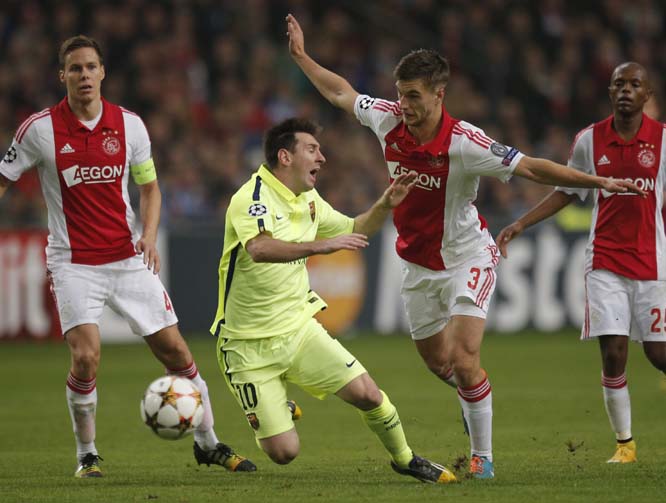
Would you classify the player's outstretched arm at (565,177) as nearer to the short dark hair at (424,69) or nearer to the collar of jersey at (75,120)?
the short dark hair at (424,69)

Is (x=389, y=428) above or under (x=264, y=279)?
under

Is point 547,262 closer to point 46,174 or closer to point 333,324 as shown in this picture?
A: point 333,324

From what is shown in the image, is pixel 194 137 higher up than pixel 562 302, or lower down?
higher up

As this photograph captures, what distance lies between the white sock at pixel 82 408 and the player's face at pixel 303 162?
1.83 metres

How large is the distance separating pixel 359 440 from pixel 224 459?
185 cm

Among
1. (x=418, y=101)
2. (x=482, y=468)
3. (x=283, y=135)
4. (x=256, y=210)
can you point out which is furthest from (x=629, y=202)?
(x=256, y=210)

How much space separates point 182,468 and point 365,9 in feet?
49.9

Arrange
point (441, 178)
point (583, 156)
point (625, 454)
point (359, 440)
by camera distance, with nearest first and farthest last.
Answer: point (441, 178)
point (625, 454)
point (583, 156)
point (359, 440)

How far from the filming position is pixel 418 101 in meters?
7.69

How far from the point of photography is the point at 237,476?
8055 millimetres

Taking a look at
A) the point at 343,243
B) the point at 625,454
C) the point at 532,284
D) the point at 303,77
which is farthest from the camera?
the point at 303,77

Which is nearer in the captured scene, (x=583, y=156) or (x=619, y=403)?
(x=619, y=403)

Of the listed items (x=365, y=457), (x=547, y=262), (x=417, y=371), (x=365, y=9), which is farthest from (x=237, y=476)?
(x=365, y=9)

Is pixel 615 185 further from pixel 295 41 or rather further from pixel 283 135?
pixel 295 41
